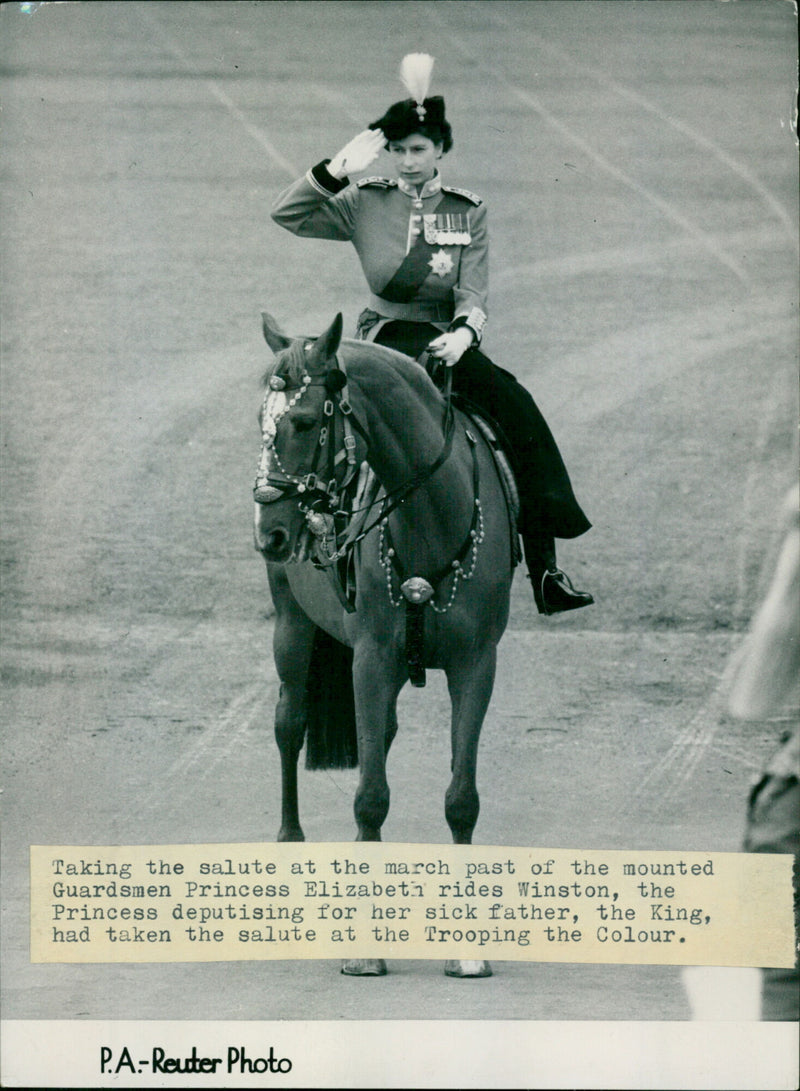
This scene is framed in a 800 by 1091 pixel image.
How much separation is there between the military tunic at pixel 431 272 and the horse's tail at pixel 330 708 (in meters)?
0.92

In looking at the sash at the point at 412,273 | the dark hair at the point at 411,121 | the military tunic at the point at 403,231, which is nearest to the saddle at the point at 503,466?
the military tunic at the point at 403,231

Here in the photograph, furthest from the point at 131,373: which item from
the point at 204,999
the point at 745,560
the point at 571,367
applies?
the point at 204,999

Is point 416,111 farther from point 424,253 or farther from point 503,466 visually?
point 503,466

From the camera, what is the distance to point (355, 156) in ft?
26.0

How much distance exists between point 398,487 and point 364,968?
1714 millimetres

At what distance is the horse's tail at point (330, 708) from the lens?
27.9 ft

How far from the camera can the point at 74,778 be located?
8.97 m

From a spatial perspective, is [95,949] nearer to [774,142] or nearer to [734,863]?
[734,863]

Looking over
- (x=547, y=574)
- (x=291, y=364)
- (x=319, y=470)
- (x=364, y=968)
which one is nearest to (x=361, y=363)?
(x=291, y=364)

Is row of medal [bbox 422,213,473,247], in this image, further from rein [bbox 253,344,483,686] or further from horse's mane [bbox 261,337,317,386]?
horse's mane [bbox 261,337,317,386]

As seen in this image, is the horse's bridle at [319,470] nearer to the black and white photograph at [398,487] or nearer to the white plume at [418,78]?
the black and white photograph at [398,487]

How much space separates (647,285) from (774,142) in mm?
1388
